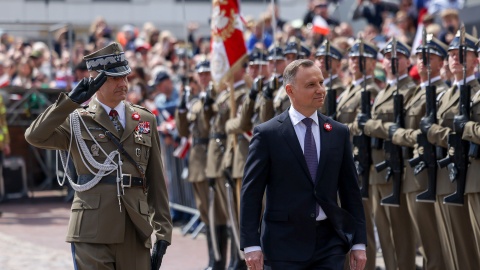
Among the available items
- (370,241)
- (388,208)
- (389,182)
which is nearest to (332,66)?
(389,182)

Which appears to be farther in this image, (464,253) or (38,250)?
(38,250)

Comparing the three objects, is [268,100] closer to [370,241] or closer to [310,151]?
[370,241]

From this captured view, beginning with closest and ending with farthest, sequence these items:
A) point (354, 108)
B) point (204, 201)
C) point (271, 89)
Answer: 1. point (354, 108)
2. point (271, 89)
3. point (204, 201)

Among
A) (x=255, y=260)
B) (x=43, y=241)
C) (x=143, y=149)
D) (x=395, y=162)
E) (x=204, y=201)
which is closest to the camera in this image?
(x=255, y=260)

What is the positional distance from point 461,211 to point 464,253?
0.33m

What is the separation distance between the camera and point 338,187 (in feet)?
22.3

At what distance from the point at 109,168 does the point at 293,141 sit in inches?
46.1

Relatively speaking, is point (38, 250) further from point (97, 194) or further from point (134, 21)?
point (134, 21)

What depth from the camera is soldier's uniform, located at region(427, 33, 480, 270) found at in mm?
9158

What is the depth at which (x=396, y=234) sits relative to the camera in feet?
33.0

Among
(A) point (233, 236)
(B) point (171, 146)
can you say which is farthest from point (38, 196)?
(A) point (233, 236)

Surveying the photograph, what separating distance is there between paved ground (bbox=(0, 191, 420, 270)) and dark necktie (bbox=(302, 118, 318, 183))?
522 centimetres

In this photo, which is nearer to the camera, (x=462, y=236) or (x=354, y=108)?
(x=462, y=236)

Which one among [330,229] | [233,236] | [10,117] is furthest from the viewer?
[10,117]
